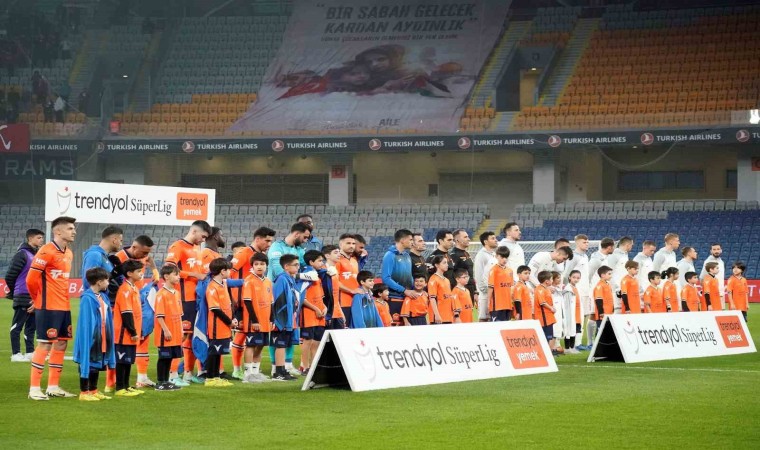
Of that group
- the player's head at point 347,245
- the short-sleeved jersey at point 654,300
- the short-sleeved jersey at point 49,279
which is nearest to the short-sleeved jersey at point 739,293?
the short-sleeved jersey at point 654,300

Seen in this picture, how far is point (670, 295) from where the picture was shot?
21.8 m

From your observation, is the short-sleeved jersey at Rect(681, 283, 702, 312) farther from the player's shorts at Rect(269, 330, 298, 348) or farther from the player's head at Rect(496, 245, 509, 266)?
the player's shorts at Rect(269, 330, 298, 348)

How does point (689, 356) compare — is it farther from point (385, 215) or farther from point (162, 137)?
point (162, 137)

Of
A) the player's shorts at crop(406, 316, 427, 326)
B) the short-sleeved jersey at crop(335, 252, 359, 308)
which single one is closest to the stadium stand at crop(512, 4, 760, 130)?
the player's shorts at crop(406, 316, 427, 326)

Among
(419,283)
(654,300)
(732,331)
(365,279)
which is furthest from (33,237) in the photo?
(654,300)

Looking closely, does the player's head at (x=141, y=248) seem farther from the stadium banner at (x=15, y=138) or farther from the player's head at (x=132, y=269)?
the stadium banner at (x=15, y=138)

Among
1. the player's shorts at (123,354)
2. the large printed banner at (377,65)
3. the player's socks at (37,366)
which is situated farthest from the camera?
the large printed banner at (377,65)

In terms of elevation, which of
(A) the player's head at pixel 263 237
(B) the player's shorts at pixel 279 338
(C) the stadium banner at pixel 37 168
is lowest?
(B) the player's shorts at pixel 279 338

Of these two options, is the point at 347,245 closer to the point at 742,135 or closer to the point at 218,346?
the point at 218,346

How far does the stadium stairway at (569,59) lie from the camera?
154 ft

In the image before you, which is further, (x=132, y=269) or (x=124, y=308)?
(x=132, y=269)

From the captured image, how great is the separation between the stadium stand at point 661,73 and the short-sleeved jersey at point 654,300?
72.9 ft

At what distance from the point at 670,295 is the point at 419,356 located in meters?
9.63

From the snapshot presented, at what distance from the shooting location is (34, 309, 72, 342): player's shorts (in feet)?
40.8
